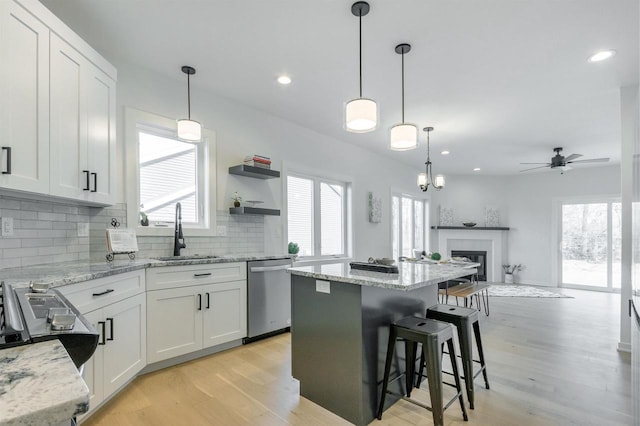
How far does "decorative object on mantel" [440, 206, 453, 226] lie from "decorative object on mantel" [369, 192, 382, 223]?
3279 mm

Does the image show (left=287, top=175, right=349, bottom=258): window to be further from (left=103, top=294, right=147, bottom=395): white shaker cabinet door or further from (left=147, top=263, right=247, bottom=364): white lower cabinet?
(left=103, top=294, right=147, bottom=395): white shaker cabinet door

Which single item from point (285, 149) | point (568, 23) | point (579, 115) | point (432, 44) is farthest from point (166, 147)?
Answer: point (579, 115)

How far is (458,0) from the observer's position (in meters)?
2.21

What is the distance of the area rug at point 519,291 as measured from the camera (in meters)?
6.52

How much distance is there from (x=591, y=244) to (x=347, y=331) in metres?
7.92

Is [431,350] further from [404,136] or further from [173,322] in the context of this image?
[173,322]

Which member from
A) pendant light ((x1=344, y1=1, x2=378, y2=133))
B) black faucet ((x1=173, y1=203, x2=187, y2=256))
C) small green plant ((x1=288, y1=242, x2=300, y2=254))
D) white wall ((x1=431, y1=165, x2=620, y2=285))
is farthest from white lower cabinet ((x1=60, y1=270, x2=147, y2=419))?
white wall ((x1=431, y1=165, x2=620, y2=285))

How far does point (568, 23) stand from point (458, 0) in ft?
3.01

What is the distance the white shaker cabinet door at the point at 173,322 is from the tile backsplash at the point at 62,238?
587 millimetres

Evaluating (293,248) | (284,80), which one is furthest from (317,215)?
(284,80)

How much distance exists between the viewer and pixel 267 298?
353cm

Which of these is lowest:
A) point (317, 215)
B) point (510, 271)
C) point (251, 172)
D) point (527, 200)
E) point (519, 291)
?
point (519, 291)

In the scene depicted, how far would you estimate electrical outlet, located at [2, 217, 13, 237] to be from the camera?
213 centimetres

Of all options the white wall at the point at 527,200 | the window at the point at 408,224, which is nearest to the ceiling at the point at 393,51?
the window at the point at 408,224
